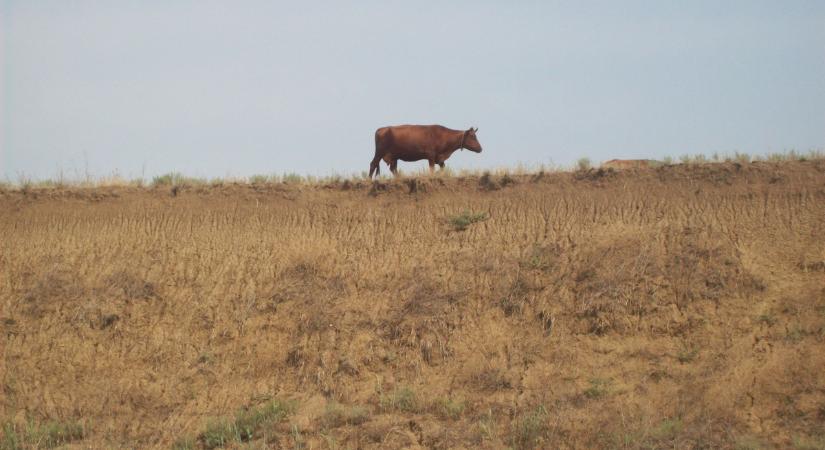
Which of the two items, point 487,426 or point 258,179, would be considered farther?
point 258,179

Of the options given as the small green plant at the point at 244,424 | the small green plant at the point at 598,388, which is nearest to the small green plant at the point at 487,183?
the small green plant at the point at 598,388

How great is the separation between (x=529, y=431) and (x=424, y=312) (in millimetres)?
3668

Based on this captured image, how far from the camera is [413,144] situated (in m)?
24.0

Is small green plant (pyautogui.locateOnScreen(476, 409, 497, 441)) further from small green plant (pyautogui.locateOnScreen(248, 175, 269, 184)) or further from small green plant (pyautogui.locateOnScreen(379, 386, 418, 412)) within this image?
small green plant (pyautogui.locateOnScreen(248, 175, 269, 184))

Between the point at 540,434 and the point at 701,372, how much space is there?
2.94 m

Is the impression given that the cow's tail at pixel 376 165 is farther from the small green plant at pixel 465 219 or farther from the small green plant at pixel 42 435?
the small green plant at pixel 42 435

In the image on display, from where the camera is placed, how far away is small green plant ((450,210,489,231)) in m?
19.4

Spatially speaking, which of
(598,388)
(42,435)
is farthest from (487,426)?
(42,435)

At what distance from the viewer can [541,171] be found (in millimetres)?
20000

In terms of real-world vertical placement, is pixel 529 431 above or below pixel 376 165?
below

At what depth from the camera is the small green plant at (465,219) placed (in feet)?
63.6

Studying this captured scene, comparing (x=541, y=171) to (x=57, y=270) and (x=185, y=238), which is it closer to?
(x=185, y=238)

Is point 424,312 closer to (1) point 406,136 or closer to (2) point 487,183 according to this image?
(2) point 487,183

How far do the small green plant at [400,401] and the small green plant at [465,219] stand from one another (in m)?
4.34
